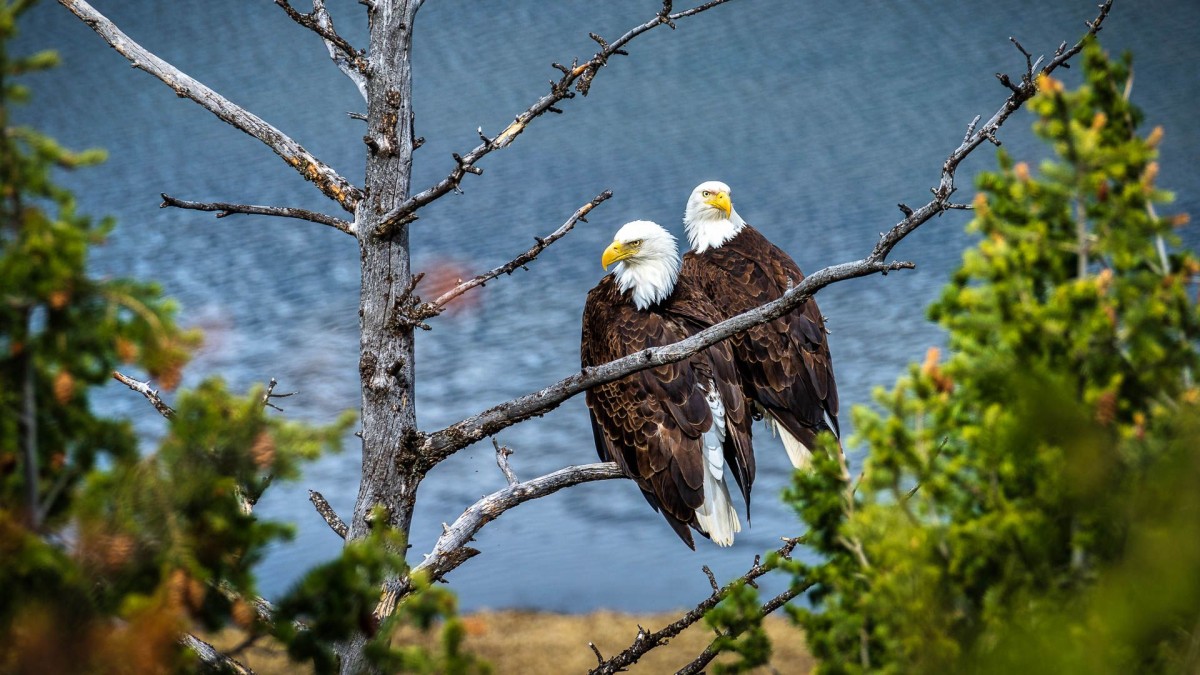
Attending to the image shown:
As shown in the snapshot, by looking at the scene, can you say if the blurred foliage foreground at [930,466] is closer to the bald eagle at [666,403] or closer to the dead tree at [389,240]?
the dead tree at [389,240]

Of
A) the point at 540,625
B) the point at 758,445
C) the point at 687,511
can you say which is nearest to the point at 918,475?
the point at 687,511

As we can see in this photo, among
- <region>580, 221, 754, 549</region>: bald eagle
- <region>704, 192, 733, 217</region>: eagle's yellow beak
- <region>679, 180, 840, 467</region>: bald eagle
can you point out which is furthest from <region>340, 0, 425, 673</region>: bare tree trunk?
<region>704, 192, 733, 217</region>: eagle's yellow beak

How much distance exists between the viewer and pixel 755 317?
63.6 inches

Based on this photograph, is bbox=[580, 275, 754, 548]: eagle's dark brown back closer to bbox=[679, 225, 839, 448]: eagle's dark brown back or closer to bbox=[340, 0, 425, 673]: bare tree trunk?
bbox=[679, 225, 839, 448]: eagle's dark brown back

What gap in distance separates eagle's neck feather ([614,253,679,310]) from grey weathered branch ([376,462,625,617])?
0.75 meters

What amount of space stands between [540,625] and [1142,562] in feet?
13.2

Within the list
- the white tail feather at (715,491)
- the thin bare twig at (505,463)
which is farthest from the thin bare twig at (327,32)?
the white tail feather at (715,491)

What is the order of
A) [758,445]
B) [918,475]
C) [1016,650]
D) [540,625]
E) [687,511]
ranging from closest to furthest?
[1016,650] < [918,475] < [687,511] < [540,625] < [758,445]

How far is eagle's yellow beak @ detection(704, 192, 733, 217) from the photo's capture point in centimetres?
340

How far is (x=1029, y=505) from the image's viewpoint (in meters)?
0.79

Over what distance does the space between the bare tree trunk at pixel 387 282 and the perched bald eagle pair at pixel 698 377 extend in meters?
0.92

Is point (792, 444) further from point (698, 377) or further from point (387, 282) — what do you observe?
point (387, 282)

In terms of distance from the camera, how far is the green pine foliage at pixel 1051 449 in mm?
723

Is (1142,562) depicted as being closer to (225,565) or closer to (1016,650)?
(1016,650)
